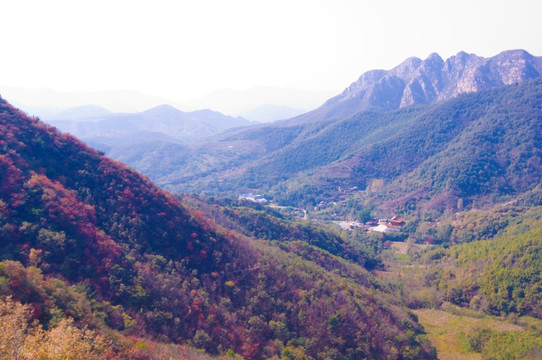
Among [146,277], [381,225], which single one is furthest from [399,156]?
[146,277]

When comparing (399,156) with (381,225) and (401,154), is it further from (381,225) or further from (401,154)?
(381,225)

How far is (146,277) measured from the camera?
2262 centimetres

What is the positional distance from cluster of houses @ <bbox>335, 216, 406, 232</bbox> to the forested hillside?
130ft

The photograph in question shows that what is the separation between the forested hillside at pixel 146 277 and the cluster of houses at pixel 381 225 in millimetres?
39473

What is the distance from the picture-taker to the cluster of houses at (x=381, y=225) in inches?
2862

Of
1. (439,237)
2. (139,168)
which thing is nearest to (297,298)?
(439,237)

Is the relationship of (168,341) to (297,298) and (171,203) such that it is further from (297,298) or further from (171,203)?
(171,203)

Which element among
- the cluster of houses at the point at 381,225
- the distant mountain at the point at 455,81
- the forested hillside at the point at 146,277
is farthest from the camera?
the distant mountain at the point at 455,81

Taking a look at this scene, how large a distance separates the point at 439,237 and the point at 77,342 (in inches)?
2653

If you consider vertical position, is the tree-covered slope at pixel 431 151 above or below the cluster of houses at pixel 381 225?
above

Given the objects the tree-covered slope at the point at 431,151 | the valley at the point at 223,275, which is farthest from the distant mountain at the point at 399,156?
the valley at the point at 223,275

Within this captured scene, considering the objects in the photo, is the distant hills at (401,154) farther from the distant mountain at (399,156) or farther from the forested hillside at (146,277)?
the forested hillside at (146,277)

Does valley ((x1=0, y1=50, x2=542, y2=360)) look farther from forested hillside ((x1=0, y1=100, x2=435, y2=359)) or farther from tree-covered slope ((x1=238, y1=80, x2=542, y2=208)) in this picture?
tree-covered slope ((x1=238, y1=80, x2=542, y2=208))

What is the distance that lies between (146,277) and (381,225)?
6244cm
